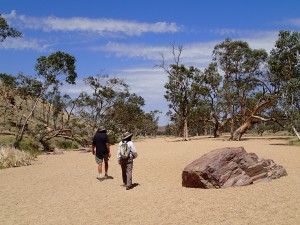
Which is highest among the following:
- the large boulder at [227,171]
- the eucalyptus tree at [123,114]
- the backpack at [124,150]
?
the eucalyptus tree at [123,114]

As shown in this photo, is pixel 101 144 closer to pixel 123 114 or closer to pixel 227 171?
pixel 227 171

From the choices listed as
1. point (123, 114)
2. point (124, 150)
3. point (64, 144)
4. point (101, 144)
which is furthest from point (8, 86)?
point (124, 150)

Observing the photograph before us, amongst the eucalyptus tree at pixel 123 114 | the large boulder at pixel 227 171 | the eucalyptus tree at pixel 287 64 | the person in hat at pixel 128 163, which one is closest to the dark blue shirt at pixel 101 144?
the person in hat at pixel 128 163

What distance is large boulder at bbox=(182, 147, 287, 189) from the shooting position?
31.8 feet

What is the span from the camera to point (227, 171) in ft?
32.4

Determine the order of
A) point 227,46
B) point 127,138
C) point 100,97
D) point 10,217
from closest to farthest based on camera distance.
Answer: point 10,217 < point 127,138 < point 227,46 < point 100,97

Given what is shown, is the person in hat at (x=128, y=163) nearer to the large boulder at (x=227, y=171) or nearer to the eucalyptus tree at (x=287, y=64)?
the large boulder at (x=227, y=171)

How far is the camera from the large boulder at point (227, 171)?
31.8 feet

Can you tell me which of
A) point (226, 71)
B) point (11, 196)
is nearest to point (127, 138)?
point (11, 196)

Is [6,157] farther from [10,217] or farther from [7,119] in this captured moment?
[7,119]

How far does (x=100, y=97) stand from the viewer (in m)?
39.3

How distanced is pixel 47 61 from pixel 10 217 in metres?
21.3

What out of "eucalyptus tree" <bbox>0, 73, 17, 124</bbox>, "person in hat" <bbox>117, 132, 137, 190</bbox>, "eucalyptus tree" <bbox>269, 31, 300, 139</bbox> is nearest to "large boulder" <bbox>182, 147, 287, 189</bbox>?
"person in hat" <bbox>117, 132, 137, 190</bbox>

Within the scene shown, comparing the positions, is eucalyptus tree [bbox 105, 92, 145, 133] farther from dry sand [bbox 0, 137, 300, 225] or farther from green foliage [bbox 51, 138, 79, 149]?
dry sand [bbox 0, 137, 300, 225]
